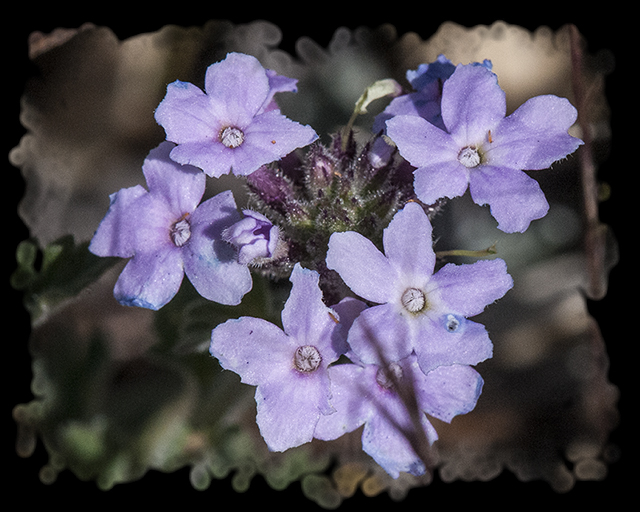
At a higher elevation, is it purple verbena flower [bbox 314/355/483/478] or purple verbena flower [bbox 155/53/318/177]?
purple verbena flower [bbox 155/53/318/177]

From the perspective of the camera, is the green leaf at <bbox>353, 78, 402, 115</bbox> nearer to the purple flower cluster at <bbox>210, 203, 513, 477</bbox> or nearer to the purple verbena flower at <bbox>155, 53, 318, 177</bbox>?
the purple verbena flower at <bbox>155, 53, 318, 177</bbox>

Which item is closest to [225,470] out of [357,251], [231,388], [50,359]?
[231,388]

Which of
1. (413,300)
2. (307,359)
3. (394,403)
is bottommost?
(394,403)

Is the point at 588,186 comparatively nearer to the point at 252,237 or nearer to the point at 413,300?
the point at 413,300

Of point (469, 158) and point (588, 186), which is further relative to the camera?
point (588, 186)

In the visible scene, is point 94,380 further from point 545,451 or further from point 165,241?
point 545,451

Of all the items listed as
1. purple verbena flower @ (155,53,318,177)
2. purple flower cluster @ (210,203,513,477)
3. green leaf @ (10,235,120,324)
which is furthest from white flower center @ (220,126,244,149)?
green leaf @ (10,235,120,324)

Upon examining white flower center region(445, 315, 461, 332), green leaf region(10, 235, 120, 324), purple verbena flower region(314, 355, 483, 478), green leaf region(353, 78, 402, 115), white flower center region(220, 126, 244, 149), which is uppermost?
white flower center region(220, 126, 244, 149)

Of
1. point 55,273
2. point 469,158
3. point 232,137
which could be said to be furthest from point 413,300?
point 55,273
